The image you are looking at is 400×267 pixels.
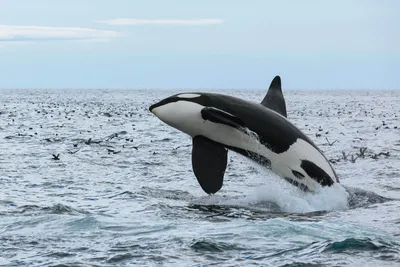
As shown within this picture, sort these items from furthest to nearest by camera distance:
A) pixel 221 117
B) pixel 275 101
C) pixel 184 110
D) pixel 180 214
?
pixel 275 101, pixel 184 110, pixel 221 117, pixel 180 214

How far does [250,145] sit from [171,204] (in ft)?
6.27

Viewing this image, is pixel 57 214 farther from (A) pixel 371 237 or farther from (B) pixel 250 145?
(A) pixel 371 237

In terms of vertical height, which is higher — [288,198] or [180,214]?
[288,198]

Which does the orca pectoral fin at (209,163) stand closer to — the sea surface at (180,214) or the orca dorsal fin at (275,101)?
the sea surface at (180,214)

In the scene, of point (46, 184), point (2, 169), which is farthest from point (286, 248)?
point (2, 169)

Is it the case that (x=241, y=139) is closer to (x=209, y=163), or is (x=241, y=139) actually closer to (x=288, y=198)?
(x=209, y=163)

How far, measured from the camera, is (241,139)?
581 inches

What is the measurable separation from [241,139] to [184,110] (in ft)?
4.08

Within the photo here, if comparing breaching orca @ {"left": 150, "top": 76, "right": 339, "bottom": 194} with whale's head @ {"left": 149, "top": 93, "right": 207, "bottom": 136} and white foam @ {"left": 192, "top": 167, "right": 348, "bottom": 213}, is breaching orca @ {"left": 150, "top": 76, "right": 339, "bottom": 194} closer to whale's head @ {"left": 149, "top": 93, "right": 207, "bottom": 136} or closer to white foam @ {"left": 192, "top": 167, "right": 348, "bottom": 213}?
whale's head @ {"left": 149, "top": 93, "right": 207, "bottom": 136}

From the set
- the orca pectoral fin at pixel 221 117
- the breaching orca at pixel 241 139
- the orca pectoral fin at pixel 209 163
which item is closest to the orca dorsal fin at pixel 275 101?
the breaching orca at pixel 241 139

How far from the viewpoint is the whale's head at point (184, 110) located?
48.0 feet

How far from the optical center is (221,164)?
580 inches

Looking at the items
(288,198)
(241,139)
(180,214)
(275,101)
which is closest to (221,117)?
(241,139)

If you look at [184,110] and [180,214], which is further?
[184,110]
